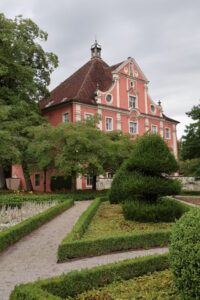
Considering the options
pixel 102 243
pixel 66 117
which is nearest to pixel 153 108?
pixel 66 117

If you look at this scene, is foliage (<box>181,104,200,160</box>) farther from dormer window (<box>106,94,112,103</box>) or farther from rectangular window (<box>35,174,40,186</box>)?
rectangular window (<box>35,174,40,186</box>)

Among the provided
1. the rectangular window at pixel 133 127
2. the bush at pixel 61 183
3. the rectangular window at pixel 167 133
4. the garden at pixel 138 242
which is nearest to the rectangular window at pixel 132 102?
the rectangular window at pixel 133 127

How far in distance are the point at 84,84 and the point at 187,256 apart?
3139 cm

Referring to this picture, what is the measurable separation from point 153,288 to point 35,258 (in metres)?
3.56

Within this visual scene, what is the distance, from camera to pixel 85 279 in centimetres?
544

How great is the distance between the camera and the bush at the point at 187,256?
13.3 ft

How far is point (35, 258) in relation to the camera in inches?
313

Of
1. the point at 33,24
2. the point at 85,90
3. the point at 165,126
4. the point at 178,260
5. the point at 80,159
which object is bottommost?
the point at 178,260

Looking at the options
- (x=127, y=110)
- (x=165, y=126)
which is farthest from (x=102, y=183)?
(x=165, y=126)

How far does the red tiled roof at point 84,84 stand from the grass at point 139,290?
26871mm

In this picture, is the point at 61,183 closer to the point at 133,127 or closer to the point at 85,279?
the point at 133,127

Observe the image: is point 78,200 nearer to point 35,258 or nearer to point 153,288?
point 35,258

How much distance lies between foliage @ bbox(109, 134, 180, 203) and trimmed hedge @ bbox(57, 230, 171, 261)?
2.55 metres

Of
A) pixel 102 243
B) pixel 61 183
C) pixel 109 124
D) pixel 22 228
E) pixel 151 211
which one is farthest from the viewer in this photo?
pixel 109 124
